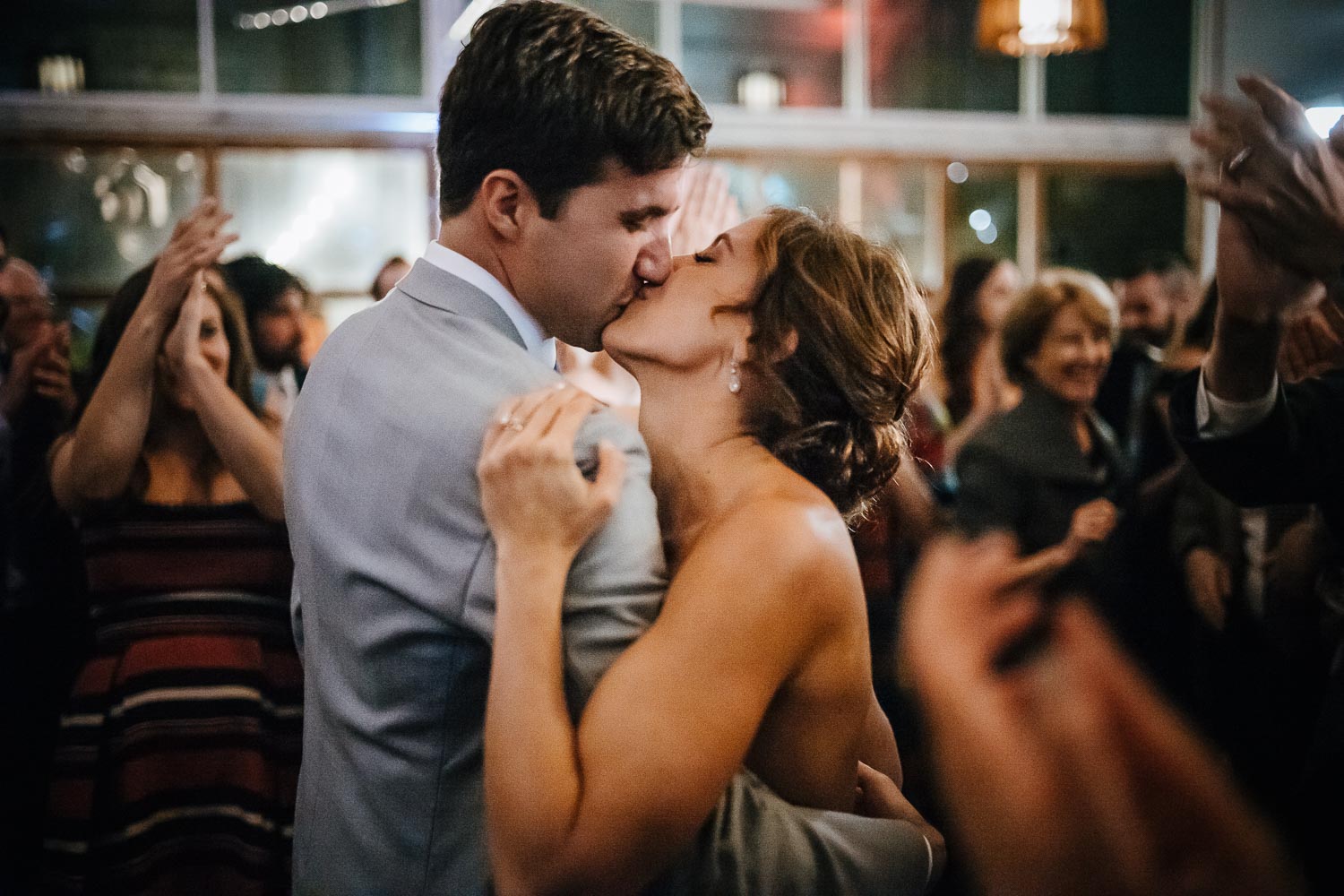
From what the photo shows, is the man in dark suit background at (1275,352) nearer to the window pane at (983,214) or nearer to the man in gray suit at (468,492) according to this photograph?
the man in gray suit at (468,492)

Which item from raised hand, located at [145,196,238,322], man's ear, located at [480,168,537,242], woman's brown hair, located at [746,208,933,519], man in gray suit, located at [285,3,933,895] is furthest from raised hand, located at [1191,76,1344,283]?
raised hand, located at [145,196,238,322]

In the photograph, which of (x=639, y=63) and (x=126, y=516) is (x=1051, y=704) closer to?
(x=639, y=63)

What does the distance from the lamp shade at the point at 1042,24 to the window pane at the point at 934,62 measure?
1.83 m

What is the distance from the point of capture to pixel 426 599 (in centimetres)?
109

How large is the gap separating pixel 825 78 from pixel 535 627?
221 inches

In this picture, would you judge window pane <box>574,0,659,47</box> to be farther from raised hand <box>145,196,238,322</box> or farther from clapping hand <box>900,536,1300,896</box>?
clapping hand <box>900,536,1300,896</box>

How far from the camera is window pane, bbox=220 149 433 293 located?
5.21 meters

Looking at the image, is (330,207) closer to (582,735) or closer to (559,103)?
(559,103)

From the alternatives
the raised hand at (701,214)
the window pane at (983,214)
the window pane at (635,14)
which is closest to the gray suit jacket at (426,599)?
the raised hand at (701,214)

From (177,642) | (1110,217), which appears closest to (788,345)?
(177,642)

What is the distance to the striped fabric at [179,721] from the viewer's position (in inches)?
78.6

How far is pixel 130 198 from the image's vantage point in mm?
5074

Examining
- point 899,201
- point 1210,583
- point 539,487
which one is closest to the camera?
point 539,487

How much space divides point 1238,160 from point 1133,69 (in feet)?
19.5
